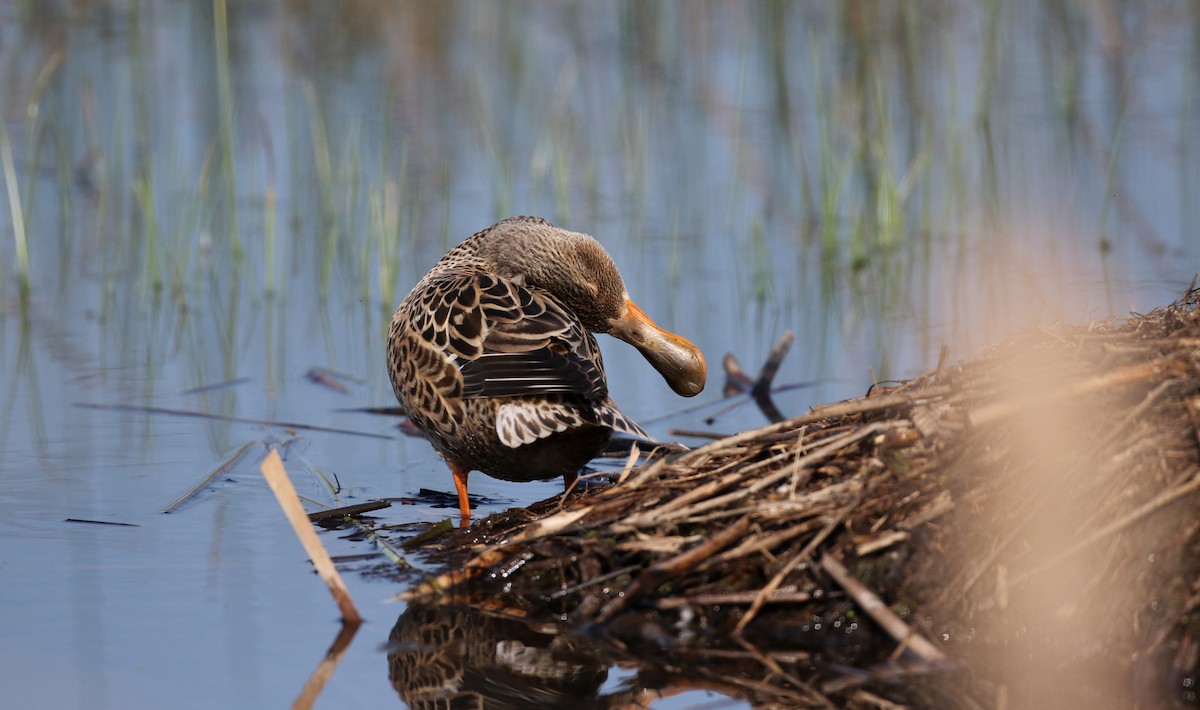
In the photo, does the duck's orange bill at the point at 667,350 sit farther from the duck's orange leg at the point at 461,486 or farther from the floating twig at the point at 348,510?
the floating twig at the point at 348,510

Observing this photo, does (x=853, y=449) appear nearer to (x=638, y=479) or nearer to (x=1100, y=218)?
(x=638, y=479)

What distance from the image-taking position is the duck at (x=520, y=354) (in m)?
5.30

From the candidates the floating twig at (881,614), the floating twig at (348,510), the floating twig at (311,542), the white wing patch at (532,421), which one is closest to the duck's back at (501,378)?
the white wing patch at (532,421)

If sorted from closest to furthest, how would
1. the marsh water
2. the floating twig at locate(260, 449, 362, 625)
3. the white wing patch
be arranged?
the floating twig at locate(260, 449, 362, 625), the marsh water, the white wing patch

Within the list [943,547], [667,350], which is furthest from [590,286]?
[943,547]

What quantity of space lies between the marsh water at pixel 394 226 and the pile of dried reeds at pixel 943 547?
0.48 metres

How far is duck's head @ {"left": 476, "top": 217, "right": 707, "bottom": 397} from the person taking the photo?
6117mm

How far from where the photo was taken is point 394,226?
885cm

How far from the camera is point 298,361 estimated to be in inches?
318

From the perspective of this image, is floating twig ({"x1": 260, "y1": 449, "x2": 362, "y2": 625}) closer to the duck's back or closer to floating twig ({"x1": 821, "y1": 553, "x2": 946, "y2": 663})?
the duck's back

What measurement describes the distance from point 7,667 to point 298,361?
4.08 m

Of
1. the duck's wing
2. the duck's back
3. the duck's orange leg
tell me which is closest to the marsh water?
the duck's orange leg

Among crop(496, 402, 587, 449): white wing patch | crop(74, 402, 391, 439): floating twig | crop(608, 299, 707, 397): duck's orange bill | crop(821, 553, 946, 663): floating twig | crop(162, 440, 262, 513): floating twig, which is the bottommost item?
crop(821, 553, 946, 663): floating twig

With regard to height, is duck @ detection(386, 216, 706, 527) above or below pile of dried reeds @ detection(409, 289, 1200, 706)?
above
